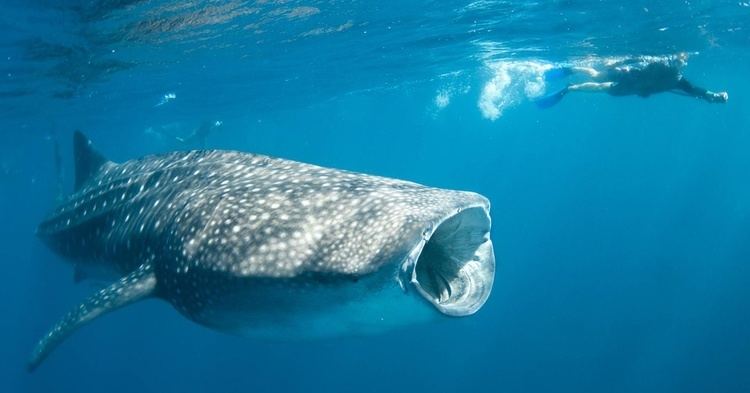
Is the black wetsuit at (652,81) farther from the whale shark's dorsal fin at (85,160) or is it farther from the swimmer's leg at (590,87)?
the whale shark's dorsal fin at (85,160)

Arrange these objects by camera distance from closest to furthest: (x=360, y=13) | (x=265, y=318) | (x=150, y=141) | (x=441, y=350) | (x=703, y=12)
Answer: (x=265, y=318), (x=360, y=13), (x=703, y=12), (x=441, y=350), (x=150, y=141)

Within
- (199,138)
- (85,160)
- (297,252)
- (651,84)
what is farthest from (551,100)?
(199,138)

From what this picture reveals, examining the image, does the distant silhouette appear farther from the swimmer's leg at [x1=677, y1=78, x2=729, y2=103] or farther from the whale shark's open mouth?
the whale shark's open mouth

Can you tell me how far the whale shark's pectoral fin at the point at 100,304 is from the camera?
4.83 meters

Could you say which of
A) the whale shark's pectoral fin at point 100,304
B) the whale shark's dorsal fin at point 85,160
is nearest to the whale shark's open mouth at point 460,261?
the whale shark's pectoral fin at point 100,304

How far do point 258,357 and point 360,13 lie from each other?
17690mm

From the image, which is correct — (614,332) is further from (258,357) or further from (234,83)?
(234,83)

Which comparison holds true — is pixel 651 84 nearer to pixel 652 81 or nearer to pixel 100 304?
pixel 652 81

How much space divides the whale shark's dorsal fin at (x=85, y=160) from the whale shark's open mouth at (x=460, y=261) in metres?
6.82

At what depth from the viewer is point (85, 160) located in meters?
9.45

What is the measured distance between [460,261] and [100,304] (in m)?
3.15

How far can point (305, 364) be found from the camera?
93.3ft

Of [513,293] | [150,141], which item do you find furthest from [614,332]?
[150,141]

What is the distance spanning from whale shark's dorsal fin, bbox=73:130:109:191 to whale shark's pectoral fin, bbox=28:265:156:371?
4.43m
